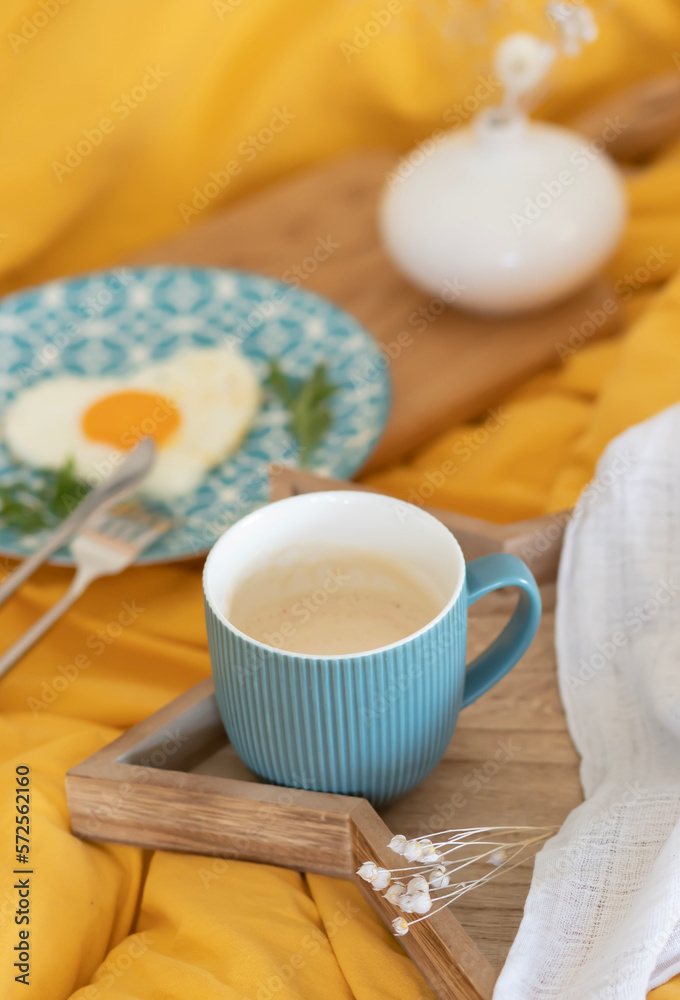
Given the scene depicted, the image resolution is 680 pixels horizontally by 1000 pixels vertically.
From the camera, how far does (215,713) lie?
1.61 ft

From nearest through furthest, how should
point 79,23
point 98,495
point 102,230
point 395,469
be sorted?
1. point 98,495
2. point 395,469
3. point 79,23
4. point 102,230

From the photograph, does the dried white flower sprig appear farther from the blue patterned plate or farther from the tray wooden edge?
the blue patterned plate

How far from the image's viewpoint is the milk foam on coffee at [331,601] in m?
0.47

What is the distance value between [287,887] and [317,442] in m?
0.37

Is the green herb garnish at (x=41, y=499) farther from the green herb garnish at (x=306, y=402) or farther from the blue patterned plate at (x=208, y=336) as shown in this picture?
the green herb garnish at (x=306, y=402)

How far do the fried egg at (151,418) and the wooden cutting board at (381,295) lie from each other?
12 centimetres

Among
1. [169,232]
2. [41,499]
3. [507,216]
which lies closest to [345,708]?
[41,499]

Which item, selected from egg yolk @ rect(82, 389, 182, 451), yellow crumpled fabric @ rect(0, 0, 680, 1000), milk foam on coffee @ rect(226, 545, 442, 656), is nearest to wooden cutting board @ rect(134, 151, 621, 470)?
yellow crumpled fabric @ rect(0, 0, 680, 1000)

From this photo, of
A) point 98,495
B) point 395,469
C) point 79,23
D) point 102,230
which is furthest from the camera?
point 102,230

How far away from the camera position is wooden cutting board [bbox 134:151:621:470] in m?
0.79

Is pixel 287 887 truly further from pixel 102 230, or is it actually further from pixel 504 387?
pixel 102 230

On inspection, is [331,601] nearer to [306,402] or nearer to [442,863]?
[442,863]

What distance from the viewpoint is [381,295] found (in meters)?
0.89

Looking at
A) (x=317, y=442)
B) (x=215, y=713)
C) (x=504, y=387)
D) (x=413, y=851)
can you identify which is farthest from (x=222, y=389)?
(x=413, y=851)
